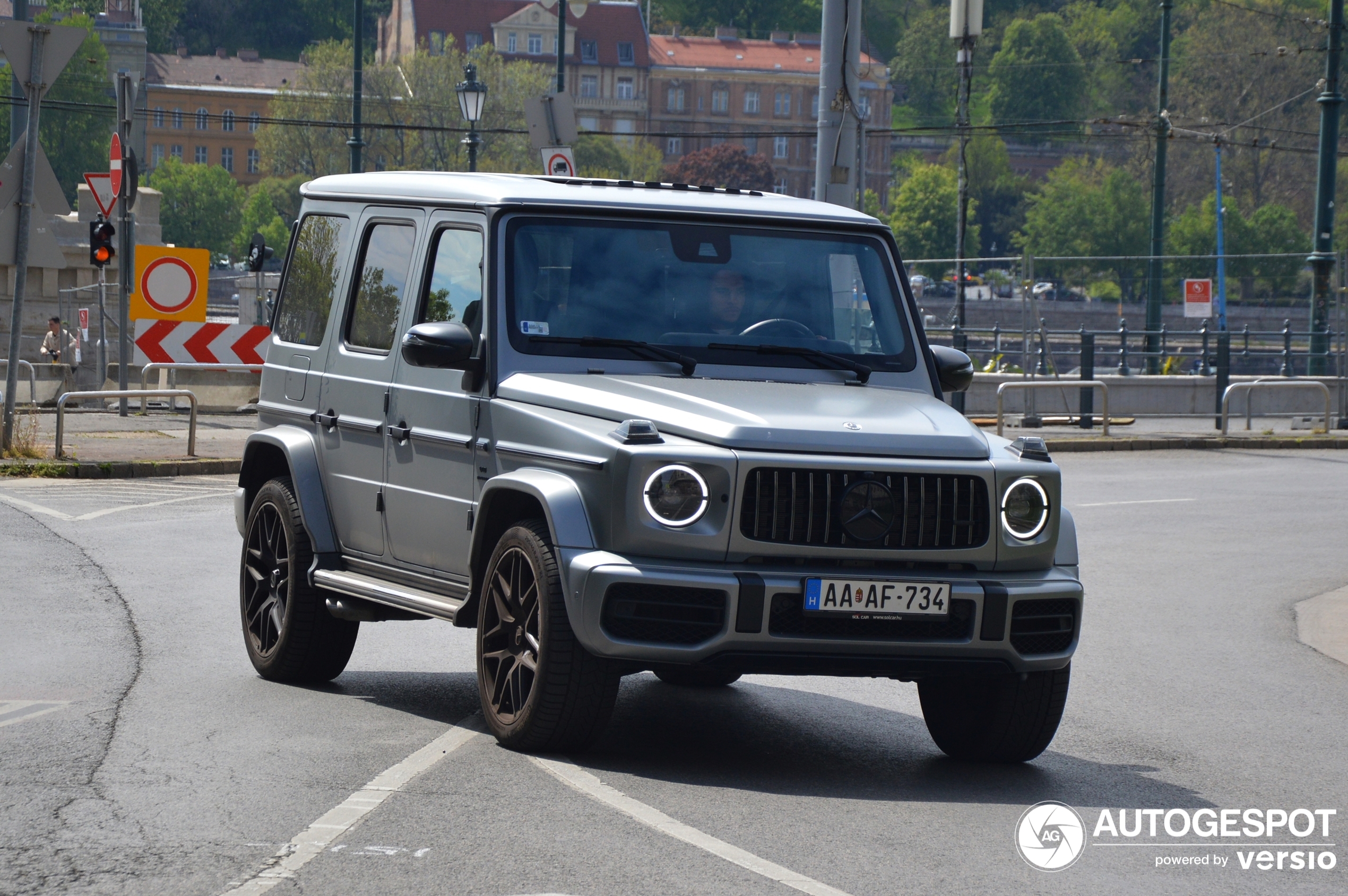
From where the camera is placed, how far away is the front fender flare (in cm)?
842

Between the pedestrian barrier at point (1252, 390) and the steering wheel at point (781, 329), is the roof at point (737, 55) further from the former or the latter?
the steering wheel at point (781, 329)

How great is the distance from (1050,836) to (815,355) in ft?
7.41

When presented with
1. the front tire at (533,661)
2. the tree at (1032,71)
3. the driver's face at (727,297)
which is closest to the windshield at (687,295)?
the driver's face at (727,297)

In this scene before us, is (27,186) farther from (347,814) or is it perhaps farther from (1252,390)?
(1252,390)

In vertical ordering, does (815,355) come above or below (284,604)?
above

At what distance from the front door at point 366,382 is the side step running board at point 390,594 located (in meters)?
0.15

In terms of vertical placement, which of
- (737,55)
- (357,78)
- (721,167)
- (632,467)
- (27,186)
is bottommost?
(632,467)

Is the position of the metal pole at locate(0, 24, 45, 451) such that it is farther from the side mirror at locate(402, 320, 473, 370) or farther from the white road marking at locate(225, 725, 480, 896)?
the white road marking at locate(225, 725, 480, 896)

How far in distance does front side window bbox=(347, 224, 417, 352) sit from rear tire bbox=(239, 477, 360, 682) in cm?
77

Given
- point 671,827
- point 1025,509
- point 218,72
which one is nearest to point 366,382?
point 1025,509

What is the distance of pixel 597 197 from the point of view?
7727 millimetres

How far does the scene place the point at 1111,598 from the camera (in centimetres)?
1267

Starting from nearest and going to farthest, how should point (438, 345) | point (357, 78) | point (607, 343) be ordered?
1. point (438, 345)
2. point (607, 343)
3. point (357, 78)

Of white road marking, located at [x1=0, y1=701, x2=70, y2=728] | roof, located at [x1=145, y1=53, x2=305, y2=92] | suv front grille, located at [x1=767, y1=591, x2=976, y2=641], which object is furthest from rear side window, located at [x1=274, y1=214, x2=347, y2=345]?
roof, located at [x1=145, y1=53, x2=305, y2=92]
